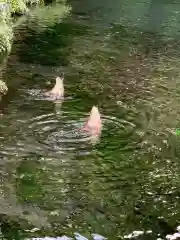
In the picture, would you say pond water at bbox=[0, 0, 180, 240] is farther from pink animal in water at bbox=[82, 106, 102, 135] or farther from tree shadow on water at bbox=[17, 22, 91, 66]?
pink animal in water at bbox=[82, 106, 102, 135]

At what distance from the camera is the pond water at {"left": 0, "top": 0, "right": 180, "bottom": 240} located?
9.19 metres

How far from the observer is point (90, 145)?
12.6 meters

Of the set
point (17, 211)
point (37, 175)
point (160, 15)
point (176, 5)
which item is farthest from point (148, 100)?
point (176, 5)

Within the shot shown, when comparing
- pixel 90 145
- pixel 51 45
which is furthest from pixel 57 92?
pixel 51 45

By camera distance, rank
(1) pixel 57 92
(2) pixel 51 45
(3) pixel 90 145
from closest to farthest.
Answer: (3) pixel 90 145, (1) pixel 57 92, (2) pixel 51 45

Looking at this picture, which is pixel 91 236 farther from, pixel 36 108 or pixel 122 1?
pixel 122 1

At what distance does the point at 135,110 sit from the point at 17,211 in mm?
7271

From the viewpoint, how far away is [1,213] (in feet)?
29.9

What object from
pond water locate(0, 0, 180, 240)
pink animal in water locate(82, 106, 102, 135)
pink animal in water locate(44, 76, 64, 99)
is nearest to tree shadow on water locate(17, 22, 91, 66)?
pond water locate(0, 0, 180, 240)

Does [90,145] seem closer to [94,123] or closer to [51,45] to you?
[94,123]

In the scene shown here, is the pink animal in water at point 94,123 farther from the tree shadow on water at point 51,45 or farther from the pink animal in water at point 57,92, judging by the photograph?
the tree shadow on water at point 51,45

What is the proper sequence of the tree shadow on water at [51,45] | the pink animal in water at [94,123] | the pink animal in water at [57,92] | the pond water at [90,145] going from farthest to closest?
A: the tree shadow on water at [51,45] < the pink animal in water at [57,92] < the pink animal in water at [94,123] < the pond water at [90,145]

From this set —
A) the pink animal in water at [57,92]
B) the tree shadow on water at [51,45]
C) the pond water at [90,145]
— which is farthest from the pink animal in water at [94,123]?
the tree shadow on water at [51,45]

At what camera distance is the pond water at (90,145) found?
919 cm
